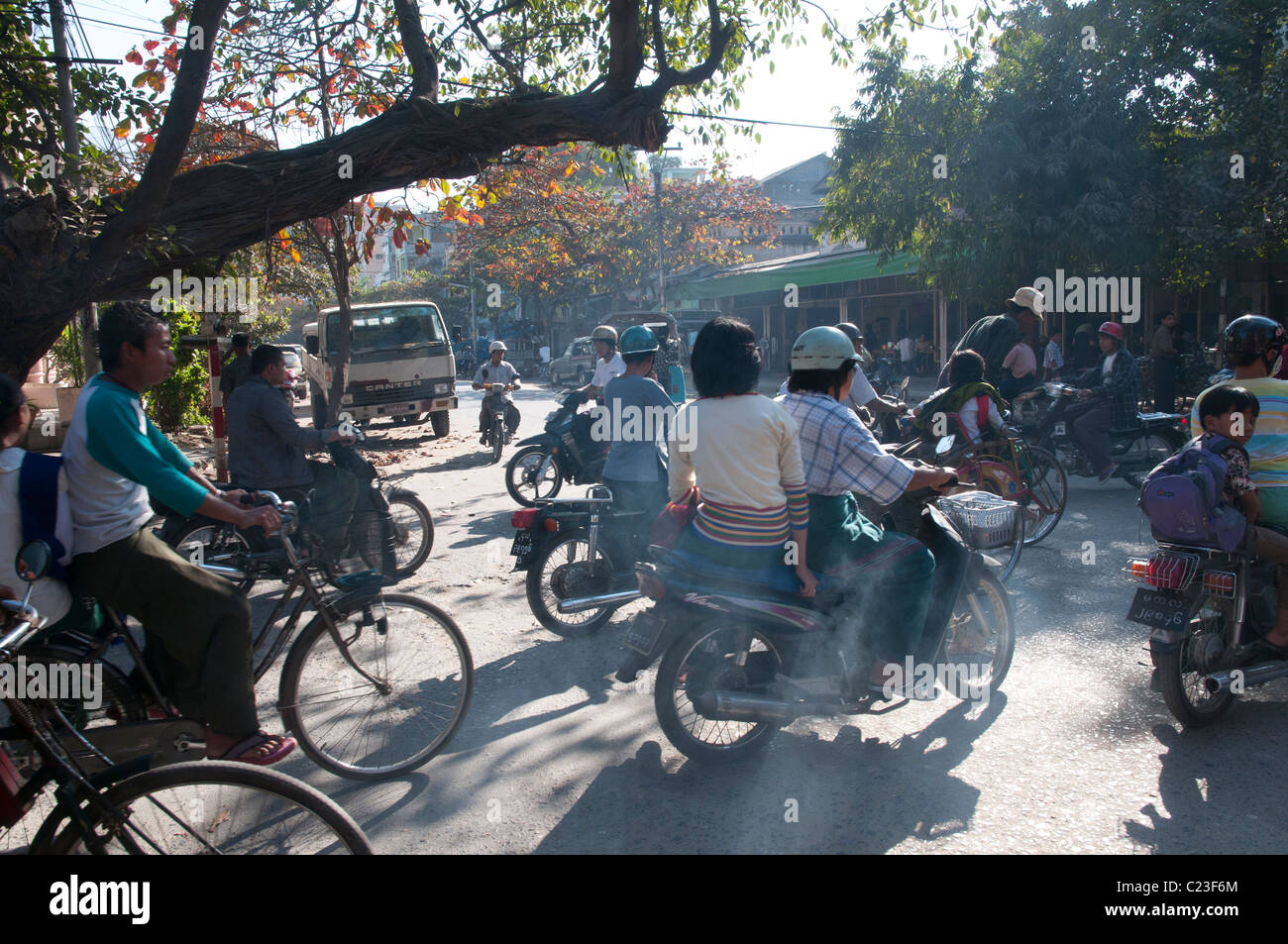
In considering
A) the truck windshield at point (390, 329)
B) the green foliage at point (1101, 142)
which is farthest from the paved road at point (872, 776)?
the truck windshield at point (390, 329)

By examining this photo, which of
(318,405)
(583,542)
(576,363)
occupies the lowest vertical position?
(583,542)

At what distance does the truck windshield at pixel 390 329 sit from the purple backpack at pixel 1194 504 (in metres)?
14.3

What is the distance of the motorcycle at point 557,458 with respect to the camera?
790cm

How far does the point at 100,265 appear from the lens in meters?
5.98

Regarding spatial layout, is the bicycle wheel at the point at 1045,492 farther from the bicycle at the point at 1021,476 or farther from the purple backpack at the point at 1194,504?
the purple backpack at the point at 1194,504

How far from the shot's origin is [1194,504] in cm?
371

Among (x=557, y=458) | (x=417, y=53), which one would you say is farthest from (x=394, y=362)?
(x=417, y=53)

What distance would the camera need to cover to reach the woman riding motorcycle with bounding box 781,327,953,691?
3693 mm

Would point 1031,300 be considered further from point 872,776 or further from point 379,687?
point 379,687

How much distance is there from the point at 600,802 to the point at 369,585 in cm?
123

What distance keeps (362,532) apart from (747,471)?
1.82 m

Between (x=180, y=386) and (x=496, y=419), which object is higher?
(x=180, y=386)

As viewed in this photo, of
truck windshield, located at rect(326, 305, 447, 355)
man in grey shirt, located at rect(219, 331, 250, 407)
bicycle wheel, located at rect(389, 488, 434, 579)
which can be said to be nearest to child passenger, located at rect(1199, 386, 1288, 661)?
bicycle wheel, located at rect(389, 488, 434, 579)
